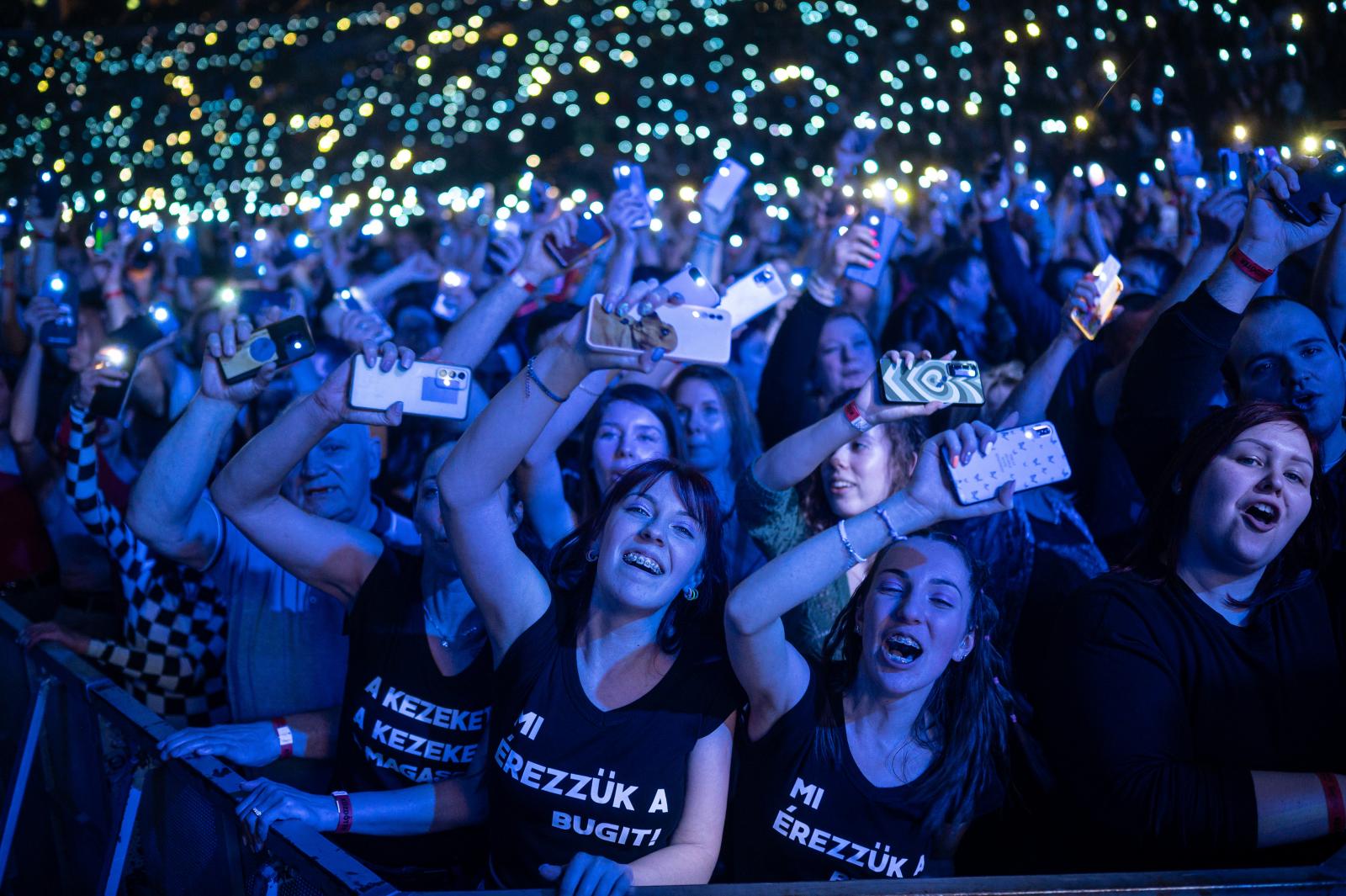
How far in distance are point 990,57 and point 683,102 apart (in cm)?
452

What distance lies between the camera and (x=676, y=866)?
1952mm

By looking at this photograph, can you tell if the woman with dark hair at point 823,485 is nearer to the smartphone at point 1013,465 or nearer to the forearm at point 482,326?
the smartphone at point 1013,465

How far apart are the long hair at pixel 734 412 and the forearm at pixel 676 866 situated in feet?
5.37

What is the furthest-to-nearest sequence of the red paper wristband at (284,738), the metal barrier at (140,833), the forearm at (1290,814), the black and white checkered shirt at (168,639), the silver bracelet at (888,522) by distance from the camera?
1. the black and white checkered shirt at (168,639)
2. the red paper wristband at (284,738)
3. the silver bracelet at (888,522)
4. the forearm at (1290,814)
5. the metal barrier at (140,833)

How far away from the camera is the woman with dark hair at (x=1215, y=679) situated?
1.89 m

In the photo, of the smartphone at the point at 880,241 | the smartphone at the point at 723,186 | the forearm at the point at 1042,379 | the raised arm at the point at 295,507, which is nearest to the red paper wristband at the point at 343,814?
the raised arm at the point at 295,507

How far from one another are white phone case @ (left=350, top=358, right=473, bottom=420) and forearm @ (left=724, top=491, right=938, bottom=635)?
0.82 metres

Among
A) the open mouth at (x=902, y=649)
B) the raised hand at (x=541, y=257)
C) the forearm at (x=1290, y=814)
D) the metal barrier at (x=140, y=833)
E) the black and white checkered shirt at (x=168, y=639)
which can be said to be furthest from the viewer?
the raised hand at (x=541, y=257)

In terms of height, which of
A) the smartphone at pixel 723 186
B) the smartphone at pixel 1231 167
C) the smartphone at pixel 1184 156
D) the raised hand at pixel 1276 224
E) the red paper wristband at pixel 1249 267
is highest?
the smartphone at pixel 1184 156

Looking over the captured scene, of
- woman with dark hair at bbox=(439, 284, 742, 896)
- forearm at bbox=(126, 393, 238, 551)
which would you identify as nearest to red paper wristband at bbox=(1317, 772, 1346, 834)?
woman with dark hair at bbox=(439, 284, 742, 896)

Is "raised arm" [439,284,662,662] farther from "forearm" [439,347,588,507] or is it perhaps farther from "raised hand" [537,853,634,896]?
"raised hand" [537,853,634,896]

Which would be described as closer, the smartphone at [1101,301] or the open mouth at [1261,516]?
the open mouth at [1261,516]

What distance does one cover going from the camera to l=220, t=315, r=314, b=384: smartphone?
2445 mm

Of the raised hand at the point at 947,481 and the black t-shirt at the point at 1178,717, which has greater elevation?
the raised hand at the point at 947,481
